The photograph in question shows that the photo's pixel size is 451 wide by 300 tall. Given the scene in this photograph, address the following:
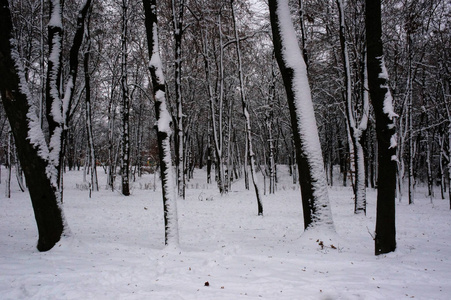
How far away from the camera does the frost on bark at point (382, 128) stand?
14.1ft

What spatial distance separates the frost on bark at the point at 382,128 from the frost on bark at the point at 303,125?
1025 millimetres

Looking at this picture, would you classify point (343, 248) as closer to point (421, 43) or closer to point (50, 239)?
point (50, 239)

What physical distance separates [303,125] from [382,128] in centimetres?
145

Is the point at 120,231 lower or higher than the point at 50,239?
lower

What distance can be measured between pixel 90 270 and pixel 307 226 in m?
4.03

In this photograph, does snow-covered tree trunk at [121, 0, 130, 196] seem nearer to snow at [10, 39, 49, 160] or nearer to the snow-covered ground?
the snow-covered ground

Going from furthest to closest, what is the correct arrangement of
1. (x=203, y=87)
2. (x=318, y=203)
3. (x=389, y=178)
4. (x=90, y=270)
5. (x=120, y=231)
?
(x=203, y=87)
(x=120, y=231)
(x=318, y=203)
(x=389, y=178)
(x=90, y=270)

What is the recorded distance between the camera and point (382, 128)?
438cm

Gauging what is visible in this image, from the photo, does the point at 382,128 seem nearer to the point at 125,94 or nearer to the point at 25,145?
the point at 25,145

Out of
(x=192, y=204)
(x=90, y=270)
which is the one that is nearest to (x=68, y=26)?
(x=192, y=204)

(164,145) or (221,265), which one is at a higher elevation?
(164,145)

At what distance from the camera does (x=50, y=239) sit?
4711mm

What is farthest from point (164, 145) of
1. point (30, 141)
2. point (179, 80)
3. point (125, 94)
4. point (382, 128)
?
point (125, 94)

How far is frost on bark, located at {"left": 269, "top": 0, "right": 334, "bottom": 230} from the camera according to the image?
204 inches
